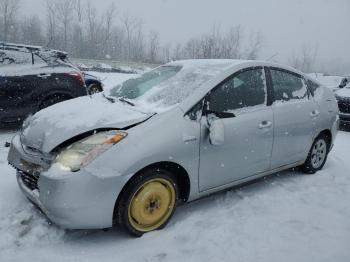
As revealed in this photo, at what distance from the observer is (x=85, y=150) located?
3295mm

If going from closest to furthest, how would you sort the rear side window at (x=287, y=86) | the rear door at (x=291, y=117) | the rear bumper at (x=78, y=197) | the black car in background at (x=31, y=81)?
the rear bumper at (x=78, y=197), the rear door at (x=291, y=117), the rear side window at (x=287, y=86), the black car in background at (x=31, y=81)

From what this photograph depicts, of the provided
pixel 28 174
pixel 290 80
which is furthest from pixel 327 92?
pixel 28 174

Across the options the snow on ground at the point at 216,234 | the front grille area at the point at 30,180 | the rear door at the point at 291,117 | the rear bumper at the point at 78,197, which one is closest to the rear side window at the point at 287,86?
the rear door at the point at 291,117

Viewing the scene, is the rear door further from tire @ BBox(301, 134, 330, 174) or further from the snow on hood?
the snow on hood

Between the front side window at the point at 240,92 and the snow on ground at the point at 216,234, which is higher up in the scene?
the front side window at the point at 240,92

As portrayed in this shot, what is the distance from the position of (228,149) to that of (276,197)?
3.74ft

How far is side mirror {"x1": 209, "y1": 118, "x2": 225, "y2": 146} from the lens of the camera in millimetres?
3781

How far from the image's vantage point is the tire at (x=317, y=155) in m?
5.52

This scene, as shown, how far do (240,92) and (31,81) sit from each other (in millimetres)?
4217

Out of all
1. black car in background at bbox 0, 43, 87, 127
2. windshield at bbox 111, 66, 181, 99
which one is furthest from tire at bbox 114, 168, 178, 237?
black car in background at bbox 0, 43, 87, 127

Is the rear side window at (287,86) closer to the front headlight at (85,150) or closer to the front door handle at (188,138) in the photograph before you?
the front door handle at (188,138)

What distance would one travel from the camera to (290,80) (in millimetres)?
5121

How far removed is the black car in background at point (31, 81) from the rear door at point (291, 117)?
403cm

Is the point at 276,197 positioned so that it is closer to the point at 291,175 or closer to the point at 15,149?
the point at 291,175
